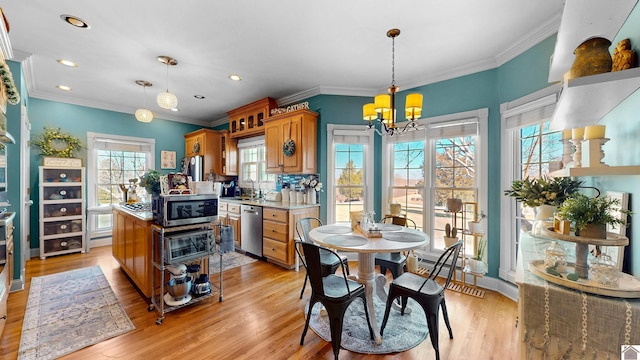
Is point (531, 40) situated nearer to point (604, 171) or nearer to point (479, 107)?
point (479, 107)

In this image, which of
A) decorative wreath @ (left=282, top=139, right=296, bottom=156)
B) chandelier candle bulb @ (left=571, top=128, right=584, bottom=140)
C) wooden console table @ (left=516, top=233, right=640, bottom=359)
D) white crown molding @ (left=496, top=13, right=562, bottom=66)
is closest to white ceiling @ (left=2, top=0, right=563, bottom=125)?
white crown molding @ (left=496, top=13, right=562, bottom=66)

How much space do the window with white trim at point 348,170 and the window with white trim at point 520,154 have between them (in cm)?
169

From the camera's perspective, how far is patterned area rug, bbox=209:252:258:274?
11.8 feet

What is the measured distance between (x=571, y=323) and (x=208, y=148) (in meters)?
5.70

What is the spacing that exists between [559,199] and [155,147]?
647 cm

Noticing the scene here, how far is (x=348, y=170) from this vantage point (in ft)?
13.1

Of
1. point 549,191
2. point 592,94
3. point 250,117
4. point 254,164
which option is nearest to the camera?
point 592,94

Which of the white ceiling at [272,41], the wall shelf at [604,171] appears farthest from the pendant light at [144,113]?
the wall shelf at [604,171]

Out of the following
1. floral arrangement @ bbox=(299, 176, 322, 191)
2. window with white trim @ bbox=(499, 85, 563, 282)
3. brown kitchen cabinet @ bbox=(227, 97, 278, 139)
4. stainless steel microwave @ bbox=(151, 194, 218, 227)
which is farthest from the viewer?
brown kitchen cabinet @ bbox=(227, 97, 278, 139)

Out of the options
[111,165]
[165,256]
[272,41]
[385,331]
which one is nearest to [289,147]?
[272,41]

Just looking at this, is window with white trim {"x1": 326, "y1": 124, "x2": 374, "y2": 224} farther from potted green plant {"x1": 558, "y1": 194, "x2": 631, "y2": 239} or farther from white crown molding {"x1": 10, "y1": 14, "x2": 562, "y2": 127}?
potted green plant {"x1": 558, "y1": 194, "x2": 631, "y2": 239}

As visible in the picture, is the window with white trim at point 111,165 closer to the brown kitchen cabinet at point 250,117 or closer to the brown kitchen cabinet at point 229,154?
the brown kitchen cabinet at point 229,154

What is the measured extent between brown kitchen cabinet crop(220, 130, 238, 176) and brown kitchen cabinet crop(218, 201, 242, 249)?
38.6 inches

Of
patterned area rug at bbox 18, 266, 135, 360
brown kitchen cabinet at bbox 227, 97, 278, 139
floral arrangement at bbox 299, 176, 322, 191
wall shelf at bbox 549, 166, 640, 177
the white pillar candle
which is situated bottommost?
patterned area rug at bbox 18, 266, 135, 360
